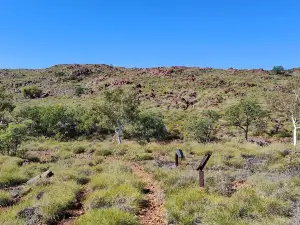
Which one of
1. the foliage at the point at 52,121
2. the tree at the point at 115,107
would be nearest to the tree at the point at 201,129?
the tree at the point at 115,107

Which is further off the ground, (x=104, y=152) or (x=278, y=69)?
(x=278, y=69)

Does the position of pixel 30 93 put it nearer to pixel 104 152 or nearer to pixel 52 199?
pixel 104 152

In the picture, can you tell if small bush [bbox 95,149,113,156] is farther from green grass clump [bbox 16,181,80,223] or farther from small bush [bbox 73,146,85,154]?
green grass clump [bbox 16,181,80,223]

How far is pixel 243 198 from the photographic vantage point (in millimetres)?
9281

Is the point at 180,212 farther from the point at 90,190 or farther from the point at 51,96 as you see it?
the point at 51,96

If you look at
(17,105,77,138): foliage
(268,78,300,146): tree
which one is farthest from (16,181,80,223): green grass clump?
(17,105,77,138): foliage

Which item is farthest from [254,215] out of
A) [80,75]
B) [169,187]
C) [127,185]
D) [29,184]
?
[80,75]

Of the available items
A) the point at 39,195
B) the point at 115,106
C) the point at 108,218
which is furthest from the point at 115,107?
the point at 108,218

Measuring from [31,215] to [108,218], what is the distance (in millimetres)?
2738

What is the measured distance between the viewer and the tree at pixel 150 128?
35.0 meters

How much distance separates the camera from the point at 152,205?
32.4 ft

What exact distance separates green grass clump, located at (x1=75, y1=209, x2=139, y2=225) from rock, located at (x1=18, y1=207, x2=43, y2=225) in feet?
4.62

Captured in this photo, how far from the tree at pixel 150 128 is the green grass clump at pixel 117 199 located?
942 inches

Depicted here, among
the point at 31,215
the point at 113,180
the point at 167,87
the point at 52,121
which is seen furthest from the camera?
the point at 167,87
